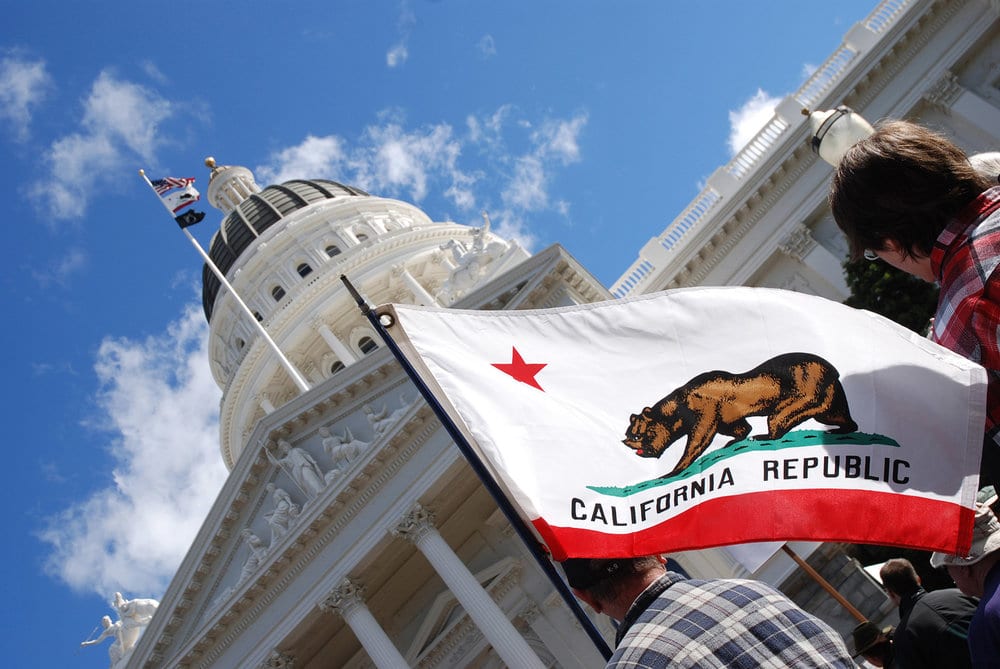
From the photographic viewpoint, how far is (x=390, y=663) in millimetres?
21609

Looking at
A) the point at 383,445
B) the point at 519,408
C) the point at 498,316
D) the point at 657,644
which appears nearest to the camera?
the point at 657,644

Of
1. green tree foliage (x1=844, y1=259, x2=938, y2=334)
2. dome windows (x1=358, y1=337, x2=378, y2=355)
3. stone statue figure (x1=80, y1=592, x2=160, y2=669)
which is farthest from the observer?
dome windows (x1=358, y1=337, x2=378, y2=355)

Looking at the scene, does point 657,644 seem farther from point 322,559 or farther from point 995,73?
point 995,73

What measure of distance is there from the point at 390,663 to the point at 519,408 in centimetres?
1704

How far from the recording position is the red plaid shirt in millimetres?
3662

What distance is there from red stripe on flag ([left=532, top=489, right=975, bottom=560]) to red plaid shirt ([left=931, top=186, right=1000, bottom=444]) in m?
1.05

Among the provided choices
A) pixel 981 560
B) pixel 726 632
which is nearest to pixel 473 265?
pixel 981 560

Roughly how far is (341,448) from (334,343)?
18976 millimetres

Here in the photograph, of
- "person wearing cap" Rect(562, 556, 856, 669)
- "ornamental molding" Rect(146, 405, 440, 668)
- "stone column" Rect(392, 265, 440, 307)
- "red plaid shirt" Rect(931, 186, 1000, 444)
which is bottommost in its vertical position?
"person wearing cap" Rect(562, 556, 856, 669)

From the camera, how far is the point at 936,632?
5555 mm

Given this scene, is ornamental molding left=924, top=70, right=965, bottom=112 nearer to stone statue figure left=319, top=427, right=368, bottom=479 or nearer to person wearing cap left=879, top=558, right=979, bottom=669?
stone statue figure left=319, top=427, right=368, bottom=479

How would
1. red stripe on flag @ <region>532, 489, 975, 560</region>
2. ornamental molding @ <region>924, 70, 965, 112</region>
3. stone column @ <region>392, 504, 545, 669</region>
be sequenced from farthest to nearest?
ornamental molding @ <region>924, 70, 965, 112</region>, stone column @ <region>392, 504, 545, 669</region>, red stripe on flag @ <region>532, 489, 975, 560</region>

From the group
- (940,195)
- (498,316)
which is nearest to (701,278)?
(498,316)

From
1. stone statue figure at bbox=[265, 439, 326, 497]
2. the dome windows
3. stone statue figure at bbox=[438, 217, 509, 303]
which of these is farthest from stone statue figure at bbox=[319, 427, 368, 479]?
the dome windows
